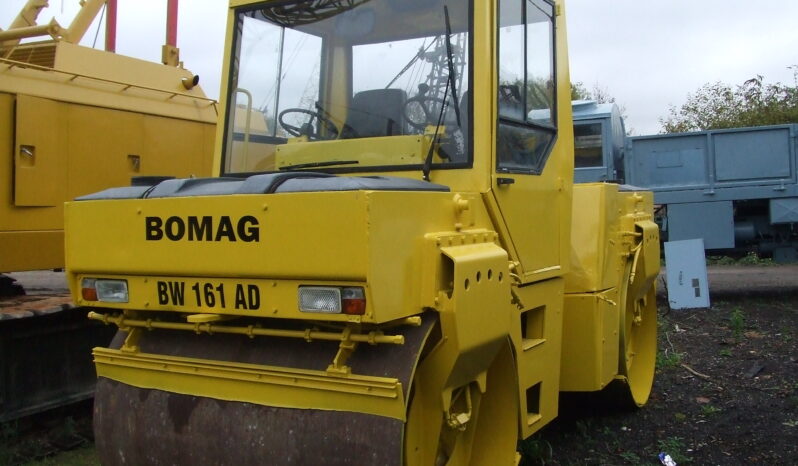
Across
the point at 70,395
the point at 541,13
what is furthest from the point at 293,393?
the point at 70,395

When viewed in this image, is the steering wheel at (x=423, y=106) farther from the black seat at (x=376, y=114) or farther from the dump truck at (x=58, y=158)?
the dump truck at (x=58, y=158)

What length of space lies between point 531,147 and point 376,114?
792mm

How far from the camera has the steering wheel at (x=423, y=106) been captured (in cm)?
372

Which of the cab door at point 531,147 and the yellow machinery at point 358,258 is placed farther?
the cab door at point 531,147

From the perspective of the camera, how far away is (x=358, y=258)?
272cm

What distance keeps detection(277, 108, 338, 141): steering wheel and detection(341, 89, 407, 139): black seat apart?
0.27 feet

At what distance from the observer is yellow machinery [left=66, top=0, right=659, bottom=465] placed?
288 cm

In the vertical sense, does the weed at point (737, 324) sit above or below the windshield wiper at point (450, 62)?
below

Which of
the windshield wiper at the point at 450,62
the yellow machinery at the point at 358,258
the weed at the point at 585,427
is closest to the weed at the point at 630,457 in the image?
the weed at the point at 585,427

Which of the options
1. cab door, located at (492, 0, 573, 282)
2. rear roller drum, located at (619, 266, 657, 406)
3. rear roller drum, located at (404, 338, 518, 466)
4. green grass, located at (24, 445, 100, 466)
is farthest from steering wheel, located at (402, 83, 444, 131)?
green grass, located at (24, 445, 100, 466)

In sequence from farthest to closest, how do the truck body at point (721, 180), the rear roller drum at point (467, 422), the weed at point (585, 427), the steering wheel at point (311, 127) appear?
the truck body at point (721, 180) → the weed at point (585, 427) → the steering wheel at point (311, 127) → the rear roller drum at point (467, 422)

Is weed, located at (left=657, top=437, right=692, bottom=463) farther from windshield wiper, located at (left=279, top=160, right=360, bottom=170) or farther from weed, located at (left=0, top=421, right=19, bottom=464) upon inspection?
weed, located at (left=0, top=421, right=19, bottom=464)

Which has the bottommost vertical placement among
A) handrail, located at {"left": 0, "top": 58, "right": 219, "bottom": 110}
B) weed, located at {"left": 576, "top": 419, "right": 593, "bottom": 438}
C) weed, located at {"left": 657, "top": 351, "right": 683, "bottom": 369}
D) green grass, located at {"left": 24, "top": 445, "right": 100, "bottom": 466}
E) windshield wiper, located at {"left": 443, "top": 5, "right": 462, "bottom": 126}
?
green grass, located at {"left": 24, "top": 445, "right": 100, "bottom": 466}

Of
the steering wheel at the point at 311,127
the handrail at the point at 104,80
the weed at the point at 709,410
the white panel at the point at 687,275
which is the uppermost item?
the handrail at the point at 104,80
